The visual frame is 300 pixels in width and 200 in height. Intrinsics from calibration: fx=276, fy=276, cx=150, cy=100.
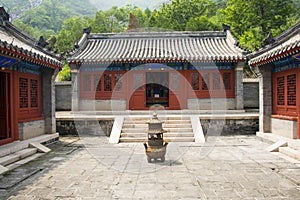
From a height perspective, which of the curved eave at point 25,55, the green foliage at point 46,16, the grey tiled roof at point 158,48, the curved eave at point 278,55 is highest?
the green foliage at point 46,16

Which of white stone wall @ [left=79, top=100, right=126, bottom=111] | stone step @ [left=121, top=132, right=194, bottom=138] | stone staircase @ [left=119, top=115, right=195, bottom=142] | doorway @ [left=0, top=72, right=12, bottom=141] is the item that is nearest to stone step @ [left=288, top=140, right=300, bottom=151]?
stone staircase @ [left=119, top=115, right=195, bottom=142]

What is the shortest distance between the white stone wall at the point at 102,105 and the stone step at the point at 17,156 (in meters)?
6.93

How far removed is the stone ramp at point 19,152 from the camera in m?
6.42

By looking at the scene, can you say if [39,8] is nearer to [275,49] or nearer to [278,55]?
[275,49]

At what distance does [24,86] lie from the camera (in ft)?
28.4

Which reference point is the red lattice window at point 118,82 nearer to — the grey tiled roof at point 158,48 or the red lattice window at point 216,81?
the grey tiled roof at point 158,48

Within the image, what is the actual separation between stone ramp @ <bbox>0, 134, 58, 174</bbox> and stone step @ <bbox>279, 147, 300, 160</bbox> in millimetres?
6664

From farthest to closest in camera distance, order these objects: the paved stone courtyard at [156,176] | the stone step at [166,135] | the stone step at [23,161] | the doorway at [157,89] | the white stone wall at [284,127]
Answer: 1. the doorway at [157,89]
2. the stone step at [166,135]
3. the white stone wall at [284,127]
4. the stone step at [23,161]
5. the paved stone courtyard at [156,176]

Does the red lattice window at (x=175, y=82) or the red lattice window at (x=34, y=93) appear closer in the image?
the red lattice window at (x=34, y=93)

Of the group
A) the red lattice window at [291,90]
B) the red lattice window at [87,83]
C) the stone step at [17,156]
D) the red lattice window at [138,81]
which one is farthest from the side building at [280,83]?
the red lattice window at [87,83]

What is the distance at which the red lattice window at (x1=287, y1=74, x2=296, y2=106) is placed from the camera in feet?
27.5

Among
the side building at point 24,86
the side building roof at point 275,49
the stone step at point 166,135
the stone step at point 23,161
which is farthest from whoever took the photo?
the stone step at point 166,135

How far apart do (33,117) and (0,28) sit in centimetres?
303

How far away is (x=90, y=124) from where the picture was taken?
1145 centimetres
